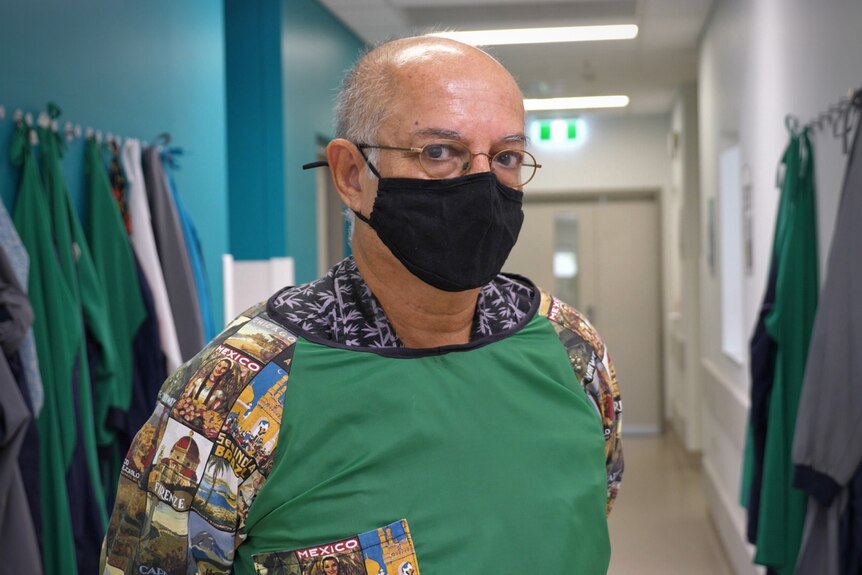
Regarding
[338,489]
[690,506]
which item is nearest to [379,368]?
[338,489]

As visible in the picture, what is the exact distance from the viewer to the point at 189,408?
1.12 metres

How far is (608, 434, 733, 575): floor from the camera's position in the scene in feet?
16.0

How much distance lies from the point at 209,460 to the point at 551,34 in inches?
205

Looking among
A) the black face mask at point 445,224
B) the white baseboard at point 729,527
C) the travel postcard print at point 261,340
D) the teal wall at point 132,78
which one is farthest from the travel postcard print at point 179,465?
the white baseboard at point 729,527

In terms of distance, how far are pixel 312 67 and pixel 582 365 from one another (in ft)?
14.5

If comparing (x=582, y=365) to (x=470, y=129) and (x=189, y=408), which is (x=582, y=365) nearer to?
(x=470, y=129)

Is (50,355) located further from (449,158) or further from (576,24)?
(576,24)

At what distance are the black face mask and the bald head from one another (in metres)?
0.08

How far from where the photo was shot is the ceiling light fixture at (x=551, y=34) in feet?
19.1

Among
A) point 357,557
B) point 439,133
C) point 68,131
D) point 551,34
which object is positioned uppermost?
point 551,34

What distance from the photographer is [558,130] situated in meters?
9.07

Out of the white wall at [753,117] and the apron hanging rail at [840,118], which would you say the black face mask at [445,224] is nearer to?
the apron hanging rail at [840,118]

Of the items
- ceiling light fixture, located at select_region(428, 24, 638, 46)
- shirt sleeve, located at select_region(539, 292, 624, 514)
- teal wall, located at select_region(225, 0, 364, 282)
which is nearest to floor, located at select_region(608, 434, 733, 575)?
teal wall, located at select_region(225, 0, 364, 282)

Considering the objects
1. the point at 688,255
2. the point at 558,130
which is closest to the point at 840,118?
the point at 688,255
